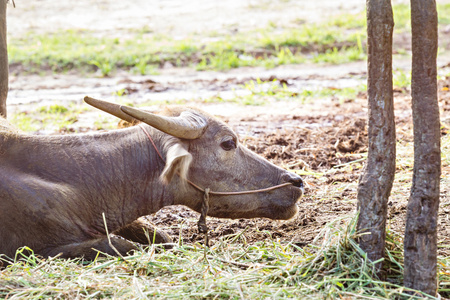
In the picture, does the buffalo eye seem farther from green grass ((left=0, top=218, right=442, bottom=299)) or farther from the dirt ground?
green grass ((left=0, top=218, right=442, bottom=299))

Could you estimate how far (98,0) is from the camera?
723 inches

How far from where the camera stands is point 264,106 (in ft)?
30.8

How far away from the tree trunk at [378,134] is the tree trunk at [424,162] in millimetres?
140

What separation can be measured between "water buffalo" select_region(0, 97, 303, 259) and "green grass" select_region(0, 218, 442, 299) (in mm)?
335

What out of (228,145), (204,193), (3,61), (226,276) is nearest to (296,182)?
(228,145)

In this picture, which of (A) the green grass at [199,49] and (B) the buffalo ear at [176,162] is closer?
(B) the buffalo ear at [176,162]

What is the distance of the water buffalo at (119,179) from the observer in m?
4.04

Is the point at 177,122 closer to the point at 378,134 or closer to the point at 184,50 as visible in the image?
the point at 378,134

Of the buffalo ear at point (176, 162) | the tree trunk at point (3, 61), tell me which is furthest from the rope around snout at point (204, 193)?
the tree trunk at point (3, 61)

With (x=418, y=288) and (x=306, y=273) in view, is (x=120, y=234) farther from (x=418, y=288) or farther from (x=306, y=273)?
(x=418, y=288)

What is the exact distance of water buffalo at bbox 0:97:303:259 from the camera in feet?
13.3

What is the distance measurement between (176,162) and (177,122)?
0.28 meters

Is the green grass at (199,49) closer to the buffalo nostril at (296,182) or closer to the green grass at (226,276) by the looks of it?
the buffalo nostril at (296,182)

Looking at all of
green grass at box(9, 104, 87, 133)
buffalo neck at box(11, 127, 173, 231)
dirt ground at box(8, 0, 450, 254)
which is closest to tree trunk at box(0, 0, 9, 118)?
buffalo neck at box(11, 127, 173, 231)
